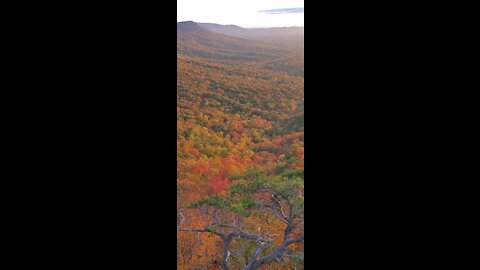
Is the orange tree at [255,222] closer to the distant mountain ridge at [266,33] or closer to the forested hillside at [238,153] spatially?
the forested hillside at [238,153]

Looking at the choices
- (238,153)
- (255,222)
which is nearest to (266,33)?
(238,153)

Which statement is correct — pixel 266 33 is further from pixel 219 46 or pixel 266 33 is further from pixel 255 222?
pixel 255 222

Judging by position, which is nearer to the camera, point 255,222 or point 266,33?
point 255,222

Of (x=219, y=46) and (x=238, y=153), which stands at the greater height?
(x=219, y=46)

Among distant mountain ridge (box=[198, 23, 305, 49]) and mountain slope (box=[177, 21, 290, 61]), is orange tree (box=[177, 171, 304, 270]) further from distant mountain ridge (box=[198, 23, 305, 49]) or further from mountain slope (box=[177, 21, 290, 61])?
distant mountain ridge (box=[198, 23, 305, 49])

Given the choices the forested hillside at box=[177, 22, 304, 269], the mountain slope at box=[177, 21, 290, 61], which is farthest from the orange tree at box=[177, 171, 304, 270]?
the mountain slope at box=[177, 21, 290, 61]

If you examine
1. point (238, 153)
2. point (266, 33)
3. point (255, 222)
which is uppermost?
point (266, 33)
